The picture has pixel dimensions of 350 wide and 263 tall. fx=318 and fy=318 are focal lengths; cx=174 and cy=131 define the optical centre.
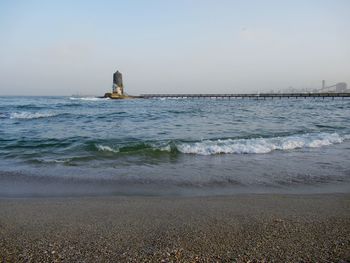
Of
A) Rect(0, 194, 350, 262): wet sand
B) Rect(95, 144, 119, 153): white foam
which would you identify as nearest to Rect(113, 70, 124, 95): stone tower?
Rect(95, 144, 119, 153): white foam

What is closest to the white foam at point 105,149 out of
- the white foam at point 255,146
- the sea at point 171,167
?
the sea at point 171,167

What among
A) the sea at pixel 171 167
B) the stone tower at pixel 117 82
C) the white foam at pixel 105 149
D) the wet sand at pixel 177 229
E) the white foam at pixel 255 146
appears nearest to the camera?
the wet sand at pixel 177 229

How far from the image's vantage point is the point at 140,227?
3.65 meters

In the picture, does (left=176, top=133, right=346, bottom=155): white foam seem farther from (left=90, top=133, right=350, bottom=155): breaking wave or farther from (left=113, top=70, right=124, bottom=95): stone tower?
(left=113, top=70, right=124, bottom=95): stone tower

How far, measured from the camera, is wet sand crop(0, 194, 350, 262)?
9.55 ft

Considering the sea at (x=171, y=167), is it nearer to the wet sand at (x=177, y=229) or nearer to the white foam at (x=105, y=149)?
the white foam at (x=105, y=149)

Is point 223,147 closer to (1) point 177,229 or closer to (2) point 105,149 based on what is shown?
(2) point 105,149

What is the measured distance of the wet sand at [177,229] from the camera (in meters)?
2.91

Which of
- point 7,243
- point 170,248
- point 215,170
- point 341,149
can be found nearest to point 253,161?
point 215,170

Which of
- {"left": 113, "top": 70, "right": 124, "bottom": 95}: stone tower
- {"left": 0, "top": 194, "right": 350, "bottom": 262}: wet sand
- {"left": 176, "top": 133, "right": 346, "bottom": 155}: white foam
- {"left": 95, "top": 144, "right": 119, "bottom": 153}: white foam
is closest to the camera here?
{"left": 0, "top": 194, "right": 350, "bottom": 262}: wet sand

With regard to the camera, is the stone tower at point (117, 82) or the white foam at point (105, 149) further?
the stone tower at point (117, 82)

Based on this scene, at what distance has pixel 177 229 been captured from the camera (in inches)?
141

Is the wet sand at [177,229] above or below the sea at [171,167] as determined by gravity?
above

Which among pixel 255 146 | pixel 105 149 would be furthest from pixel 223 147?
pixel 105 149
